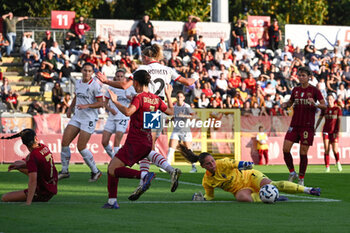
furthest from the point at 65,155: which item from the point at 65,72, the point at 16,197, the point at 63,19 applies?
the point at 63,19

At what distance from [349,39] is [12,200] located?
3022 cm

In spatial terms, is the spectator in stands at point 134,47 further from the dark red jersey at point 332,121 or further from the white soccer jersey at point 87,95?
the white soccer jersey at point 87,95

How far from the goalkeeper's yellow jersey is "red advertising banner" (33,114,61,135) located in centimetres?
1491

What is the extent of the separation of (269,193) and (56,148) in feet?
50.7

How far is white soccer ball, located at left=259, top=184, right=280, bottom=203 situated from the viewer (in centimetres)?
1083

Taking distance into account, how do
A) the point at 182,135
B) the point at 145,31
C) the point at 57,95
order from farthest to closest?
the point at 145,31 → the point at 57,95 → the point at 182,135

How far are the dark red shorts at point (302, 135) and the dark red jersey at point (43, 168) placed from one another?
247 inches

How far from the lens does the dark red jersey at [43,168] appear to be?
32.7ft

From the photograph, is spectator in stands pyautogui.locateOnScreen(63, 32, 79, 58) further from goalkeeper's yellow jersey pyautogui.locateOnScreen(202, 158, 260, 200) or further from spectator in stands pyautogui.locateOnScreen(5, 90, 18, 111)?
goalkeeper's yellow jersey pyautogui.locateOnScreen(202, 158, 260, 200)

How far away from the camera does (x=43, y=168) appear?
10141 mm

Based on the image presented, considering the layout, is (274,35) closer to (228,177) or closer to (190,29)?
(190,29)

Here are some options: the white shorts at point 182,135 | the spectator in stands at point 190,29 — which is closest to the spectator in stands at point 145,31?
the spectator in stands at point 190,29

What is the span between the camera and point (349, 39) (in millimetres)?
37969

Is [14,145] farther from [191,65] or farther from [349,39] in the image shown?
[349,39]
